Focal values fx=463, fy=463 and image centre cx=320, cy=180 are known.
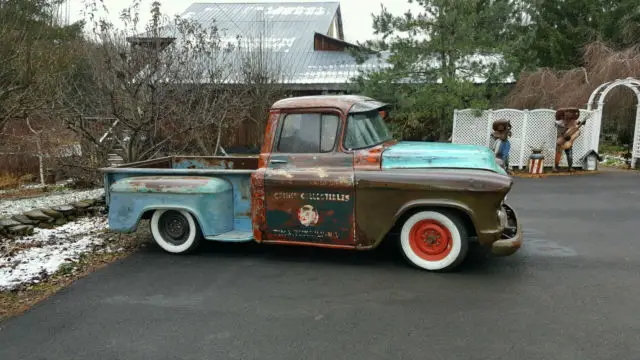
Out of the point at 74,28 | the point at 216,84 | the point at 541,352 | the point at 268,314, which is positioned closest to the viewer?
the point at 541,352

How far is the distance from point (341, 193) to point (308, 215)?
462mm

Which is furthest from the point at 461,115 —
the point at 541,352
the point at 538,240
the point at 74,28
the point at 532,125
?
the point at 74,28

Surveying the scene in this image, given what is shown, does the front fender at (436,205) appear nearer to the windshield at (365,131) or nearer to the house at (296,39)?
the windshield at (365,131)

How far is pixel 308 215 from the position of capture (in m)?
5.20

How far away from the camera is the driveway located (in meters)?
3.52

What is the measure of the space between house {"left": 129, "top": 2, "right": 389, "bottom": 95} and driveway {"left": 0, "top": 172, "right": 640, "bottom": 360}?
9804 mm

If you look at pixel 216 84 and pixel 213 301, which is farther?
pixel 216 84

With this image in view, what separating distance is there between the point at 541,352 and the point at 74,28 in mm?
16305

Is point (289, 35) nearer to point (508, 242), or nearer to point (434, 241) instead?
point (434, 241)

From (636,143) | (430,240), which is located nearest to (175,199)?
(430,240)

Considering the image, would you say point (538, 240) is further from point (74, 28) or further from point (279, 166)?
point (74, 28)

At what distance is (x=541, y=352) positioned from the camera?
340cm

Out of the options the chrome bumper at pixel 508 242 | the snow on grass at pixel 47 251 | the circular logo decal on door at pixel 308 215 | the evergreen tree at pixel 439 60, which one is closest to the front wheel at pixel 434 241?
the chrome bumper at pixel 508 242

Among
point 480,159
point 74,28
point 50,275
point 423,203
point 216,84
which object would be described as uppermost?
point 74,28
